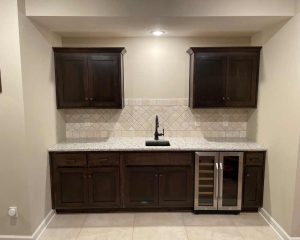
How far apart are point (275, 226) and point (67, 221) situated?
2.53 metres

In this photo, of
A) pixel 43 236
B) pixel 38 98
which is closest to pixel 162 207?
pixel 43 236

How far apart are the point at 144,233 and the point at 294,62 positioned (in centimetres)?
248

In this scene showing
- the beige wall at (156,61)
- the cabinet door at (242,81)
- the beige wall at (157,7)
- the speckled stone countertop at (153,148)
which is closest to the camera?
the beige wall at (157,7)

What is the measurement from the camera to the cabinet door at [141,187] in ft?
10.4

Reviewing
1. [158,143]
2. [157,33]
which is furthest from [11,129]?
[157,33]

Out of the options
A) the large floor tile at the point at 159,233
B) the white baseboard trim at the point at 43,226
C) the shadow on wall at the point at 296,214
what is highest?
the shadow on wall at the point at 296,214

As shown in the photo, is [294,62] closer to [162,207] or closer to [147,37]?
[147,37]

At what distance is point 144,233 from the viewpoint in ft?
9.22

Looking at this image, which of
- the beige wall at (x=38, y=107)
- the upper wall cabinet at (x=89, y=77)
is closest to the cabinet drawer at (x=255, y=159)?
the upper wall cabinet at (x=89, y=77)

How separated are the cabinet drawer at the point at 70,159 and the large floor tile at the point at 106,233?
0.79 meters

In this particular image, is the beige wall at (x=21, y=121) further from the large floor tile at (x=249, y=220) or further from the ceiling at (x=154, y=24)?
the large floor tile at (x=249, y=220)

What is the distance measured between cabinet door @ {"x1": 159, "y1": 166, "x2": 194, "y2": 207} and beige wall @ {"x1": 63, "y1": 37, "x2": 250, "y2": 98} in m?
1.18

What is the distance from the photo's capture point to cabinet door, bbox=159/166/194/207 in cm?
316

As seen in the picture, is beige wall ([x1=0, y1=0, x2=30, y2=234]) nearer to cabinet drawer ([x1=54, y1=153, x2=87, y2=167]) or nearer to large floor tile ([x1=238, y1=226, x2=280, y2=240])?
cabinet drawer ([x1=54, y1=153, x2=87, y2=167])
